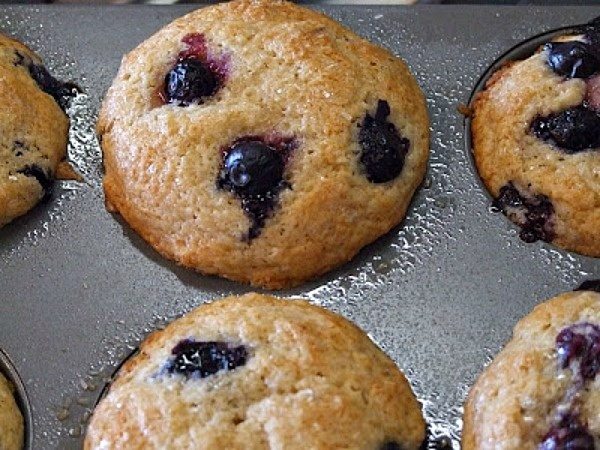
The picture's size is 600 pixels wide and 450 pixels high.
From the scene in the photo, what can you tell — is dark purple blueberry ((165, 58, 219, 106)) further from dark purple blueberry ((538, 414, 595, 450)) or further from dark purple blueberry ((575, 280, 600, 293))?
dark purple blueberry ((538, 414, 595, 450))

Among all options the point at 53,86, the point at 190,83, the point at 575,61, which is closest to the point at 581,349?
the point at 575,61

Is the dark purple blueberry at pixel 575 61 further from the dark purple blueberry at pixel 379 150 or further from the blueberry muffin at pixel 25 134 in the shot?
the blueberry muffin at pixel 25 134

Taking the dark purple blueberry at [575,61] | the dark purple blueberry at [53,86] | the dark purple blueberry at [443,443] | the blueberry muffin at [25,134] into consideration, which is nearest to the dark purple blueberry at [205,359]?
the dark purple blueberry at [443,443]

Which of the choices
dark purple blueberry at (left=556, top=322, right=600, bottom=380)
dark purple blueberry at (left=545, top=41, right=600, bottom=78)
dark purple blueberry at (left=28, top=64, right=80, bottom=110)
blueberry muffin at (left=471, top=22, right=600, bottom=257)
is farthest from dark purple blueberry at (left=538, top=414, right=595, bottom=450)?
dark purple blueberry at (left=28, top=64, right=80, bottom=110)

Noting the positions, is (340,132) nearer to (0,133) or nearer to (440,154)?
(440,154)

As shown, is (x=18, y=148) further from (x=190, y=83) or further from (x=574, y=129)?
(x=574, y=129)

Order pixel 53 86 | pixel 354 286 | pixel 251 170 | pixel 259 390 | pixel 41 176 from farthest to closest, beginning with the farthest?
pixel 53 86
pixel 41 176
pixel 354 286
pixel 251 170
pixel 259 390
